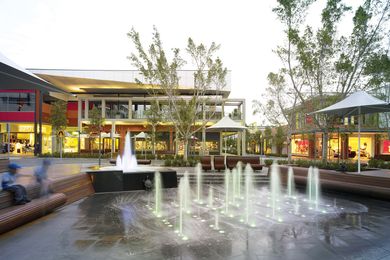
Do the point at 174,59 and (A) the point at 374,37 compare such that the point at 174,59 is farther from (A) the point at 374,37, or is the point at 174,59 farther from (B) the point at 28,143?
(B) the point at 28,143

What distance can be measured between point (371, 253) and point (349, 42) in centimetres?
1586

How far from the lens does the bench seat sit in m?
5.93

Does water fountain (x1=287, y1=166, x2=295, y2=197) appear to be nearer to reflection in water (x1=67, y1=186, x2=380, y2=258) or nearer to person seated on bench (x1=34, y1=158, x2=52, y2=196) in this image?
reflection in water (x1=67, y1=186, x2=380, y2=258)

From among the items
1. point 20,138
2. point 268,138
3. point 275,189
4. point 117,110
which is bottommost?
point 275,189

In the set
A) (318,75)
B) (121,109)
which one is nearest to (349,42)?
(318,75)

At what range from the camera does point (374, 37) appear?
16.7m

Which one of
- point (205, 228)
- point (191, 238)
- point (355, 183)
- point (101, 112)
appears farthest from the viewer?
point (101, 112)

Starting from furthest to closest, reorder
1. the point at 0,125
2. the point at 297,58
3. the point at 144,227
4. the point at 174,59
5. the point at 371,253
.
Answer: the point at 0,125 → the point at 174,59 → the point at 297,58 → the point at 144,227 → the point at 371,253

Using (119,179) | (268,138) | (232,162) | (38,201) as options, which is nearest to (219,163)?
(232,162)

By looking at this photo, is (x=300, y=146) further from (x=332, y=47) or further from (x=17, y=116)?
(x=17, y=116)

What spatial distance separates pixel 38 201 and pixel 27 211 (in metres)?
0.73

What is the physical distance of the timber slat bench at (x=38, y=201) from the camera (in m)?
6.09

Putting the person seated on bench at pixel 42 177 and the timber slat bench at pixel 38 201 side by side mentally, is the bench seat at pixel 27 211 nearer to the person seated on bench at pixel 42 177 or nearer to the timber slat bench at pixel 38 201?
the timber slat bench at pixel 38 201

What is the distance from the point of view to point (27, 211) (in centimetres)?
656
